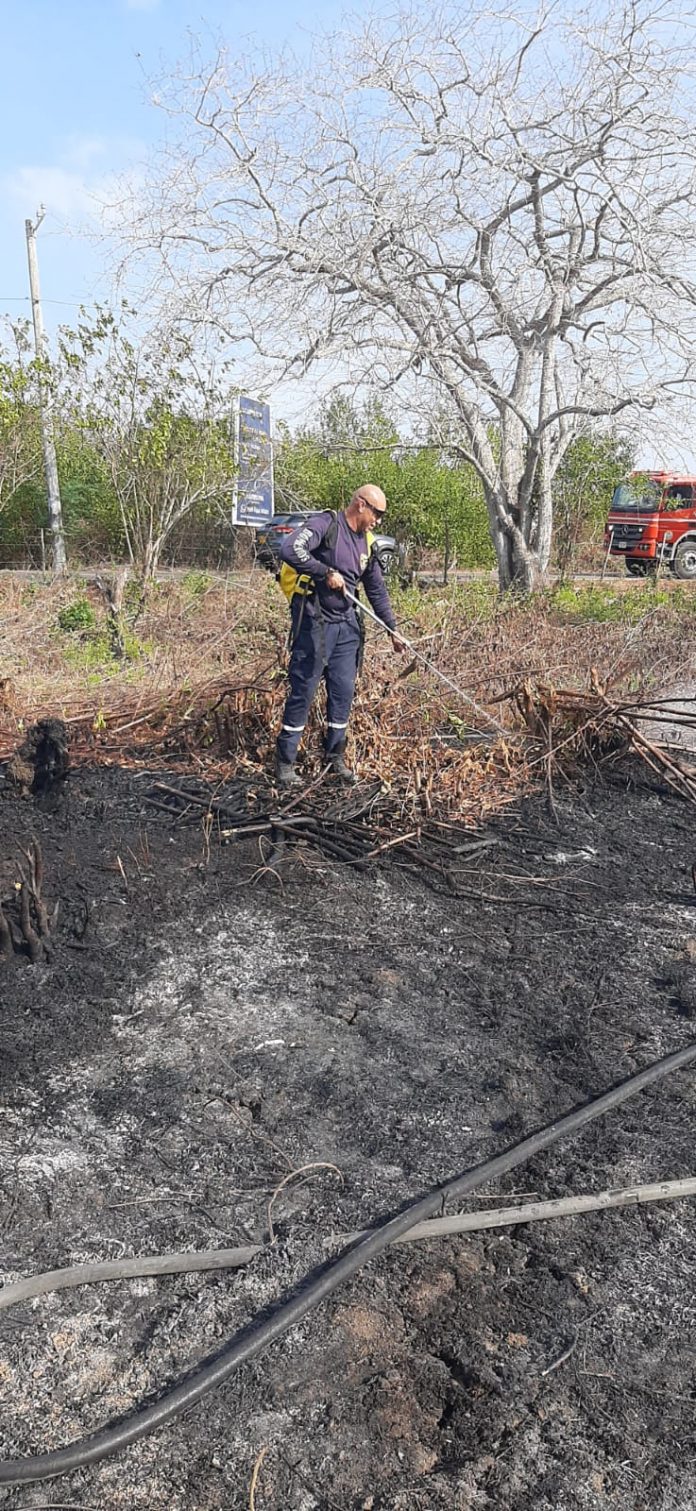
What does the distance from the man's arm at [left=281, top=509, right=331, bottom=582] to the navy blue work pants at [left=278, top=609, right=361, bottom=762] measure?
9.7 inches

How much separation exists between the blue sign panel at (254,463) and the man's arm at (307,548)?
8294 millimetres

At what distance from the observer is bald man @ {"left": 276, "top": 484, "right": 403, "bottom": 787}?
18.6 ft

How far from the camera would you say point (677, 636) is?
31.6 feet

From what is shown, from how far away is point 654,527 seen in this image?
76.4ft

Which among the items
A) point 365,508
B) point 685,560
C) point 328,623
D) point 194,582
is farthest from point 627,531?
point 328,623

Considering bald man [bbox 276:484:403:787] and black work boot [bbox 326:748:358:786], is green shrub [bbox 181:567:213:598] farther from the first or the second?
black work boot [bbox 326:748:358:786]

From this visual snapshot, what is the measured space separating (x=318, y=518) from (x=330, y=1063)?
335 cm

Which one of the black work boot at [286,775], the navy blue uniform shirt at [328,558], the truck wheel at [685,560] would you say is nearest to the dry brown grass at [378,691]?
the black work boot at [286,775]

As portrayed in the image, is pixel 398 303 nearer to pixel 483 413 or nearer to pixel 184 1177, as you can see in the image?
pixel 483 413

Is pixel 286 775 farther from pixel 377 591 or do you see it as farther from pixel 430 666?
pixel 377 591

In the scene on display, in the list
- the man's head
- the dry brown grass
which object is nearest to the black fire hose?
the dry brown grass

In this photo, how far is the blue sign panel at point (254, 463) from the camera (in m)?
14.2

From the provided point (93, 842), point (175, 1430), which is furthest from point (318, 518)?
point (175, 1430)

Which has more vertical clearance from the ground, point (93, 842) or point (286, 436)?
point (286, 436)
